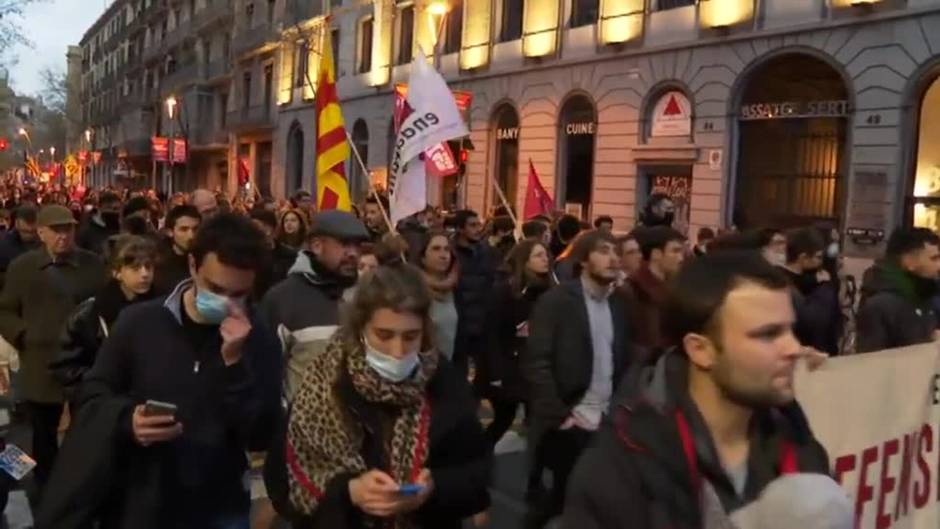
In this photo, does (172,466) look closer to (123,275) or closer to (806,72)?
(123,275)

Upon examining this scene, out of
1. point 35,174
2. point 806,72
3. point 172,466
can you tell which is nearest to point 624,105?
Result: point 806,72

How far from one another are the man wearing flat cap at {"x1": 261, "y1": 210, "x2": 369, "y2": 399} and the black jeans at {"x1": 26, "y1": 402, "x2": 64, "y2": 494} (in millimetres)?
1887

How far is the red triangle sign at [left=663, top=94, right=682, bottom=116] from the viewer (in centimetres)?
2116

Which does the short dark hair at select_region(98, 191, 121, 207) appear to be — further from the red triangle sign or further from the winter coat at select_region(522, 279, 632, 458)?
the red triangle sign

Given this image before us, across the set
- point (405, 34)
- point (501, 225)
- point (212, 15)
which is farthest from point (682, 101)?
point (212, 15)

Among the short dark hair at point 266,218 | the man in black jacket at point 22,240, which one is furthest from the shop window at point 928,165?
the man in black jacket at point 22,240

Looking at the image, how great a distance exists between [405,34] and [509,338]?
2659cm

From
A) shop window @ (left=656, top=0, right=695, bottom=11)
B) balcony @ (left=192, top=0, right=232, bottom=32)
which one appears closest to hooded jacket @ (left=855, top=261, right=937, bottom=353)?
shop window @ (left=656, top=0, right=695, bottom=11)

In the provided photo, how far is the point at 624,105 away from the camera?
73.7ft

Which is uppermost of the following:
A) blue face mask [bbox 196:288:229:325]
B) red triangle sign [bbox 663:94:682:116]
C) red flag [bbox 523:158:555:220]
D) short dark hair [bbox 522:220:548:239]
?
red triangle sign [bbox 663:94:682:116]

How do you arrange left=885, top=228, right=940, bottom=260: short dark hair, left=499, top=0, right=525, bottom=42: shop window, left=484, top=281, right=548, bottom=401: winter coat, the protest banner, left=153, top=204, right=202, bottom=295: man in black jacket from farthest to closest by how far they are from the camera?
left=499, top=0, right=525, bottom=42: shop window < left=484, top=281, right=548, bottom=401: winter coat < left=885, top=228, right=940, bottom=260: short dark hair < left=153, top=204, right=202, bottom=295: man in black jacket < the protest banner

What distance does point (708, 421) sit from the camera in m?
2.13

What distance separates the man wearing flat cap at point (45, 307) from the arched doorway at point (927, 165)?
46.6 feet

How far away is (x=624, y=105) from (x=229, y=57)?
104 ft
